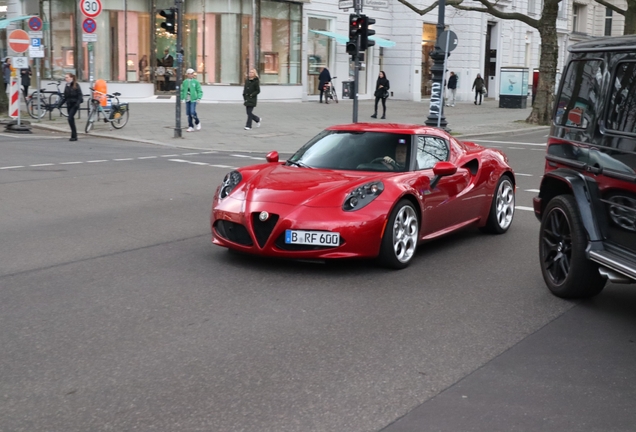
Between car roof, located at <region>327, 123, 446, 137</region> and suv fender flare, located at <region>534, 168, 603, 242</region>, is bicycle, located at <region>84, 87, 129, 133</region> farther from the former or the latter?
suv fender flare, located at <region>534, 168, 603, 242</region>

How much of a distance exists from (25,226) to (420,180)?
442 cm

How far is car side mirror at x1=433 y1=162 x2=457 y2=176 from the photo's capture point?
318 inches

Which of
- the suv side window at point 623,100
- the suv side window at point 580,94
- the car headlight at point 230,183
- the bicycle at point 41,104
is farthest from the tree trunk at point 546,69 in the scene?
the suv side window at point 623,100

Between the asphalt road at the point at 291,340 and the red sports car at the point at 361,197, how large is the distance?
27cm

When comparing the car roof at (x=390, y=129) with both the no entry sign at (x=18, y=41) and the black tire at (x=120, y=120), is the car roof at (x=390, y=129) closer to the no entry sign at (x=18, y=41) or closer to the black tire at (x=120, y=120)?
the black tire at (x=120, y=120)

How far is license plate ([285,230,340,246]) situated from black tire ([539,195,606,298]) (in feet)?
5.48

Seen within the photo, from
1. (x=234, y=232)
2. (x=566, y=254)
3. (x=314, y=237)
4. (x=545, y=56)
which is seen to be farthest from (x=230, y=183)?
(x=545, y=56)

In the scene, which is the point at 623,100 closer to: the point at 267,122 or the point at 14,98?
the point at 14,98

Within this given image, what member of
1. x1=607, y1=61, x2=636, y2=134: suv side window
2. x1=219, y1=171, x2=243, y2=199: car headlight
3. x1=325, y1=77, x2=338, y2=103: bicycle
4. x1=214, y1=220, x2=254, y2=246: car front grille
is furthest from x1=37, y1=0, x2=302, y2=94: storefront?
x1=607, y1=61, x2=636, y2=134: suv side window

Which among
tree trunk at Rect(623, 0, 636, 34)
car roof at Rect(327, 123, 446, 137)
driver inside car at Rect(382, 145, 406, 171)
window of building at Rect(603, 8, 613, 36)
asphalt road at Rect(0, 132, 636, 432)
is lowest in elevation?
asphalt road at Rect(0, 132, 636, 432)

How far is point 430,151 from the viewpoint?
8.66m

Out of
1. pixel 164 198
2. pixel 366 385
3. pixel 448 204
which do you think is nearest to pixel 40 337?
pixel 366 385

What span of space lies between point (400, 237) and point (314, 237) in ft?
2.82

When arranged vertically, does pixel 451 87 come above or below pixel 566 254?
above
